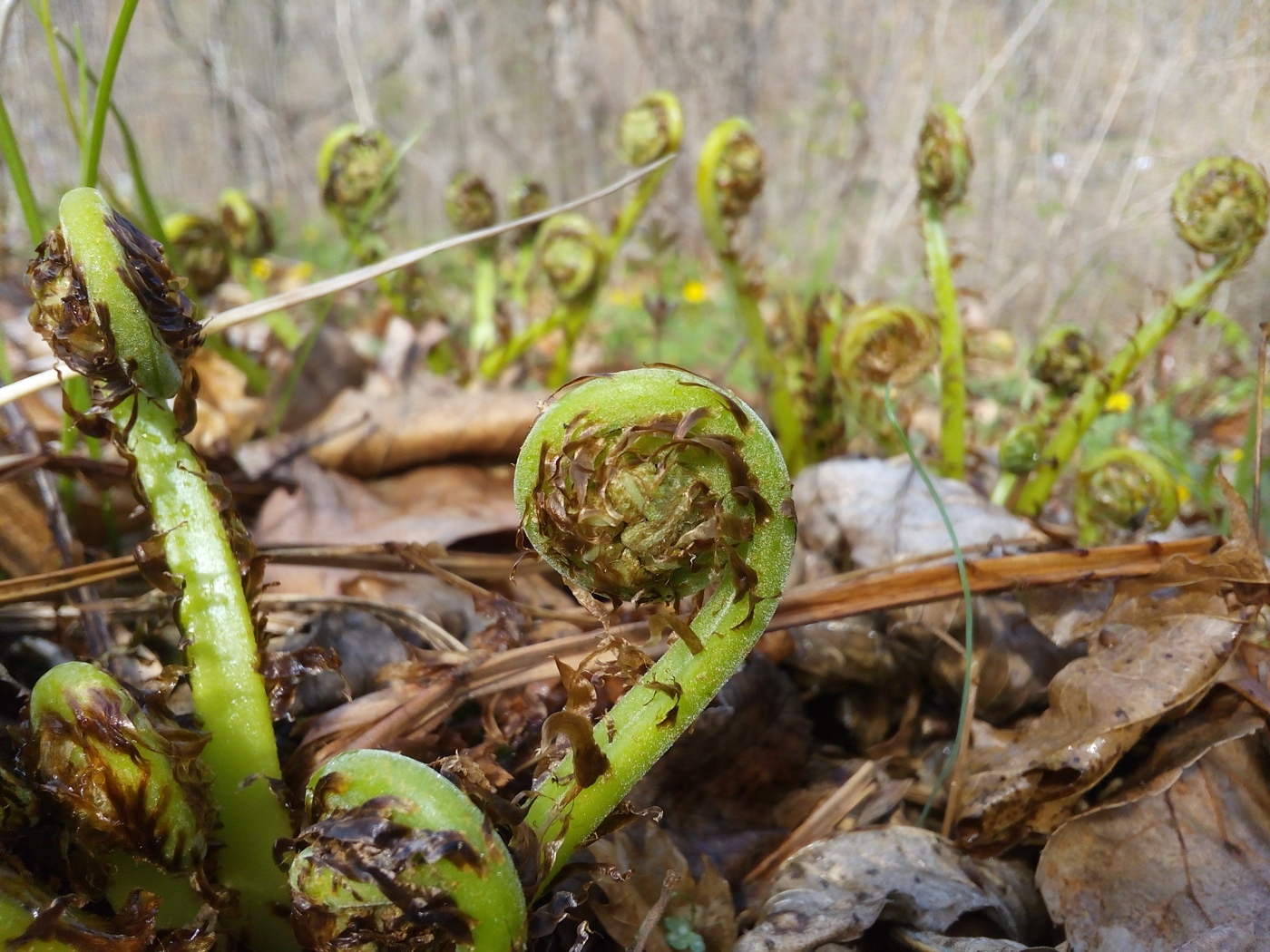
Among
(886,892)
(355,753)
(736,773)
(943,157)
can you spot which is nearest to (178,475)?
(355,753)

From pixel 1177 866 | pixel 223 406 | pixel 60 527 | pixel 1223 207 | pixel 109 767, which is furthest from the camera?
pixel 223 406

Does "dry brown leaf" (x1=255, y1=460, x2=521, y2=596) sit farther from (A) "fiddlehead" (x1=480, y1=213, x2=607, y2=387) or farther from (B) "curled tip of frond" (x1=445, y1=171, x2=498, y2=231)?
(B) "curled tip of frond" (x1=445, y1=171, x2=498, y2=231)

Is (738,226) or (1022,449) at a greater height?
(738,226)

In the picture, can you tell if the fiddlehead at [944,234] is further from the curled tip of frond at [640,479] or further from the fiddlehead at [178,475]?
Result: the fiddlehead at [178,475]

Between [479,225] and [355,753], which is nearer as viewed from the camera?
[355,753]

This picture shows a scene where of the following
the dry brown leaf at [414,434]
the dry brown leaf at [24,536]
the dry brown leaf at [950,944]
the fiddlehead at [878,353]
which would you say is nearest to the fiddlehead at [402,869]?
the dry brown leaf at [950,944]

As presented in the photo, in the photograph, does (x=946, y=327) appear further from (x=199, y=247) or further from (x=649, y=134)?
(x=199, y=247)

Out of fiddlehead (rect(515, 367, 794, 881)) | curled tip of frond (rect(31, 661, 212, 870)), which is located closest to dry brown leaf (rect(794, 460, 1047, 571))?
fiddlehead (rect(515, 367, 794, 881))

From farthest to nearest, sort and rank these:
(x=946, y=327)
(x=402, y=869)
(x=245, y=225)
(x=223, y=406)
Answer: (x=245, y=225) → (x=223, y=406) → (x=946, y=327) → (x=402, y=869)
